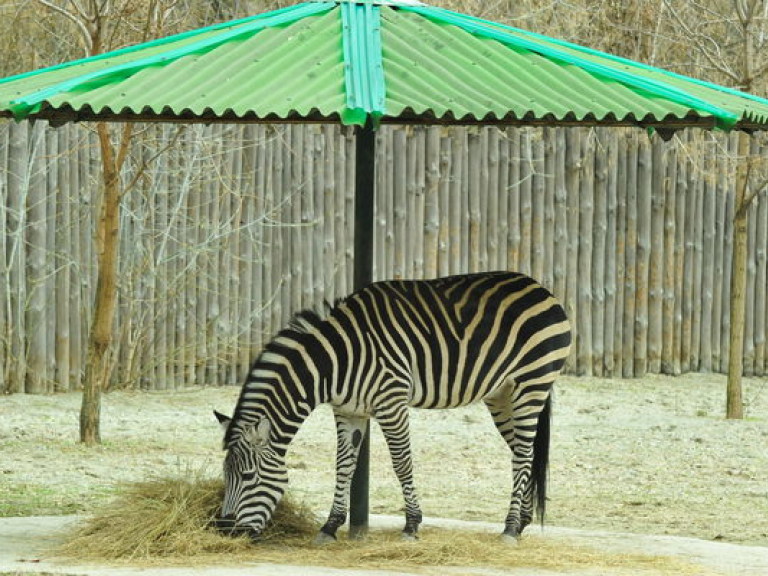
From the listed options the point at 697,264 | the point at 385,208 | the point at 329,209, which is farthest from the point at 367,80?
the point at 697,264

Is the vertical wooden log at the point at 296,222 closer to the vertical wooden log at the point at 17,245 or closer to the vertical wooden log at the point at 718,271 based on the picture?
the vertical wooden log at the point at 17,245

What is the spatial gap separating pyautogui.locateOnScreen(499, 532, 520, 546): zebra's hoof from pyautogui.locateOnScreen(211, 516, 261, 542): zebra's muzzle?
1.22m

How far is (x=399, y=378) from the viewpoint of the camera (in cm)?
707

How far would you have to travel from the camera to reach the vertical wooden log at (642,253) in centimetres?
1517

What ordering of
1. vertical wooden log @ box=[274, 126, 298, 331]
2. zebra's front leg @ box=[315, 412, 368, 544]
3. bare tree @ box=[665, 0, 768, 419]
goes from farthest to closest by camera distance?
1. vertical wooden log @ box=[274, 126, 298, 331]
2. bare tree @ box=[665, 0, 768, 419]
3. zebra's front leg @ box=[315, 412, 368, 544]

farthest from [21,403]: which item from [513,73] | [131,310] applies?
[513,73]

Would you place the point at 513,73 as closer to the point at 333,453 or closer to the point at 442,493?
the point at 442,493

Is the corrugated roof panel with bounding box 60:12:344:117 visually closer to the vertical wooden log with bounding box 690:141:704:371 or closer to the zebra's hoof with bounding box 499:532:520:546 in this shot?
the zebra's hoof with bounding box 499:532:520:546

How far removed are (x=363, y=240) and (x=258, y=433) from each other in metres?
1.14

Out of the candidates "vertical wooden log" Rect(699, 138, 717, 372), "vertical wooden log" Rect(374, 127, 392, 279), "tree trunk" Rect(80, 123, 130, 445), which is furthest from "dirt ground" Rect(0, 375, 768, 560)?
"vertical wooden log" Rect(374, 127, 392, 279)

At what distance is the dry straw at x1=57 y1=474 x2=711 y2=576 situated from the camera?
6555mm

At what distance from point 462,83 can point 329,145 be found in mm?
7588

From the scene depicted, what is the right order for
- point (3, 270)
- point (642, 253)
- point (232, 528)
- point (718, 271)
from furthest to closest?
point (718, 271), point (642, 253), point (3, 270), point (232, 528)

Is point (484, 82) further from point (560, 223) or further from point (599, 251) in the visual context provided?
point (599, 251)
